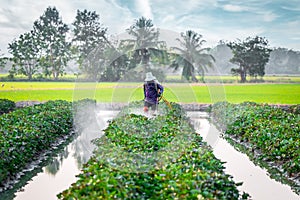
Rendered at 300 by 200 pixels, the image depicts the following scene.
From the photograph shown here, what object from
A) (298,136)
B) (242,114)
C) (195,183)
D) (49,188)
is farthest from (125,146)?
(242,114)

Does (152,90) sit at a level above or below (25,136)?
above

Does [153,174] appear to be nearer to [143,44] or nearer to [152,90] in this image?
[152,90]

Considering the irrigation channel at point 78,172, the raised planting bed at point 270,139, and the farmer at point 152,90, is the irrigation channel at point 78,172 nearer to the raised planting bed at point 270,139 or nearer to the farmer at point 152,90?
the raised planting bed at point 270,139

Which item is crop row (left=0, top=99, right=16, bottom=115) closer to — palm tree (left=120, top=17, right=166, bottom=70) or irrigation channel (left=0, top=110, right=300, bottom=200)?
irrigation channel (left=0, top=110, right=300, bottom=200)

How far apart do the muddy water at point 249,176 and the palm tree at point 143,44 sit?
120 inches

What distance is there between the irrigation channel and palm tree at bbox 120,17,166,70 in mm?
2683

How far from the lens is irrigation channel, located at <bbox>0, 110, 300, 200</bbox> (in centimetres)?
600

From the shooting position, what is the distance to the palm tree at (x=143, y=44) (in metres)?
10.8

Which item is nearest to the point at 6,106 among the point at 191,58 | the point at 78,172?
the point at 191,58

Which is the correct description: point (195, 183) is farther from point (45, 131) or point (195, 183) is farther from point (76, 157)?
point (45, 131)

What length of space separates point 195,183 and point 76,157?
4.77 m

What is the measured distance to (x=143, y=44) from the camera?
10797mm

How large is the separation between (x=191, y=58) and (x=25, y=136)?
6249 millimetres

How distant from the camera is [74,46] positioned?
33.1 metres
